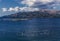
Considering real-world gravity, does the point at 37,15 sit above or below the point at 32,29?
above

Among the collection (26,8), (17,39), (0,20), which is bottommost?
(17,39)

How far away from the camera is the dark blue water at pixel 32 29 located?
75.6 inches

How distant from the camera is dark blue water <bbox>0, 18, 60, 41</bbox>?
6.30 feet

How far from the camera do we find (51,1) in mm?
1885

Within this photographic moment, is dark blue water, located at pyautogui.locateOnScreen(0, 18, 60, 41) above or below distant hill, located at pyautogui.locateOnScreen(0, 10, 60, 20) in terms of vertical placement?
below

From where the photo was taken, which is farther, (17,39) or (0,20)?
(17,39)

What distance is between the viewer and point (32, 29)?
6.40ft

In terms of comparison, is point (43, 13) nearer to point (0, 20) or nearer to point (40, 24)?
point (40, 24)

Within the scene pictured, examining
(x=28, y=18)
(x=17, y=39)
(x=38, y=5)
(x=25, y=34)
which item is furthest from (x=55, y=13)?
(x=17, y=39)

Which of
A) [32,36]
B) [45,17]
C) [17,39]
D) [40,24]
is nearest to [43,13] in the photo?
[45,17]

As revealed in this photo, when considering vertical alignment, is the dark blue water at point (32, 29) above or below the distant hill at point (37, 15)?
below

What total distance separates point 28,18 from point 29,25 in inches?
4.7

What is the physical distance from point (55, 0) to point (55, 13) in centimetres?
20

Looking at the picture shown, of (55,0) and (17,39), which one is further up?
(55,0)
